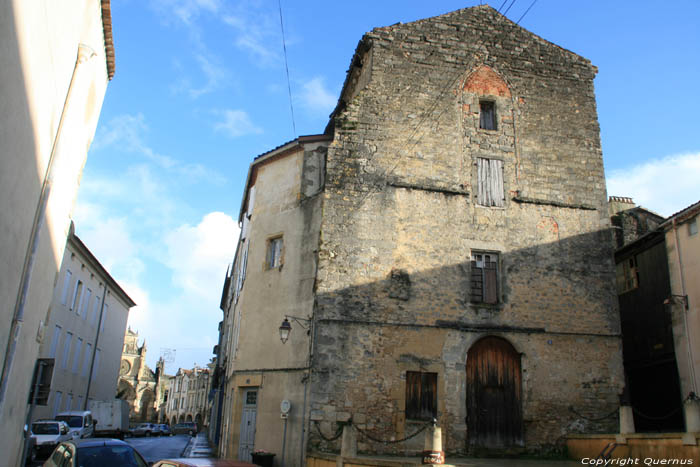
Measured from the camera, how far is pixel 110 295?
3569 centimetres

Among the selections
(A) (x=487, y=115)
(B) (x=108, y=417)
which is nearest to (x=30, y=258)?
(A) (x=487, y=115)

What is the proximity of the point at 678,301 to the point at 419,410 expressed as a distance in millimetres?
7754

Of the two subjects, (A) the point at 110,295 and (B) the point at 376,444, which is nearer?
(B) the point at 376,444

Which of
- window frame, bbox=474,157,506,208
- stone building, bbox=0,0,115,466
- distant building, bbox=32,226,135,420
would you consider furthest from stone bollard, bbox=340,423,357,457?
distant building, bbox=32,226,135,420

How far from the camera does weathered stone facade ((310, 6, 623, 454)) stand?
1377 cm

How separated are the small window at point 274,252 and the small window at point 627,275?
11.2m

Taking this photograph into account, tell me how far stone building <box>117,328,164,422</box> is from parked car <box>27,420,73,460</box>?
4704 centimetres

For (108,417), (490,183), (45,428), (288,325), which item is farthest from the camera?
(108,417)

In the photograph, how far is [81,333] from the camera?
3020 centimetres

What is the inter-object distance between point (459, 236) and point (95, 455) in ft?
33.4

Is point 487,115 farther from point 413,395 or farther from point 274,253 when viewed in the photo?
point 413,395

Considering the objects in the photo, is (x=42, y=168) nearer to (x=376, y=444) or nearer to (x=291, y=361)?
(x=291, y=361)

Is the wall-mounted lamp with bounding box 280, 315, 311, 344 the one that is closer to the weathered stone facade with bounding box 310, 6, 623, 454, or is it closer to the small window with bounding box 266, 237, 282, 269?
the weathered stone facade with bounding box 310, 6, 623, 454

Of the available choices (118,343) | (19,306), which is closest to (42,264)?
(19,306)
